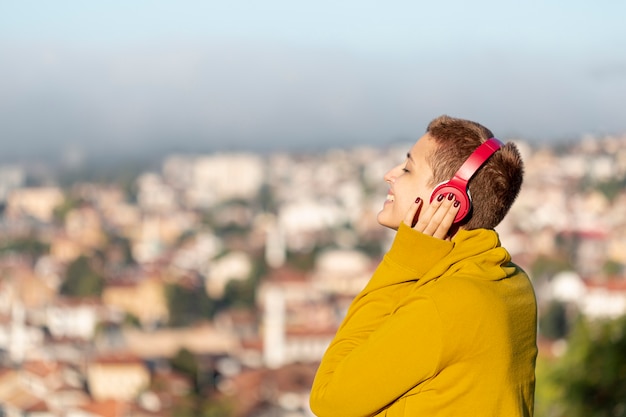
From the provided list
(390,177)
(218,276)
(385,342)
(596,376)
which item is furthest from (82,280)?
(385,342)

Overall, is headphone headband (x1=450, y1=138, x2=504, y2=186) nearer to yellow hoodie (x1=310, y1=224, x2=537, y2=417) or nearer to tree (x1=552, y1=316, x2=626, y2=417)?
yellow hoodie (x1=310, y1=224, x2=537, y2=417)

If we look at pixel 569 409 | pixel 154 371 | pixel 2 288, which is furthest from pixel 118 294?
pixel 569 409

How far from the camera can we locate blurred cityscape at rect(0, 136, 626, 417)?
2162 centimetres

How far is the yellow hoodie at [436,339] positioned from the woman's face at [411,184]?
0.04 metres

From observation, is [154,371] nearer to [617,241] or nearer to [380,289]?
[617,241]

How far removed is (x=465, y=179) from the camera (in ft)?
3.04

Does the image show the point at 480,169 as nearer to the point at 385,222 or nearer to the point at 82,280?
the point at 385,222

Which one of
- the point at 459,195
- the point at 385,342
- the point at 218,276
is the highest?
the point at 459,195

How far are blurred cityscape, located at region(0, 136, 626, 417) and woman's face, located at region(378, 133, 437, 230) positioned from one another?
3.40 metres

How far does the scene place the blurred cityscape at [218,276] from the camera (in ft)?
70.9

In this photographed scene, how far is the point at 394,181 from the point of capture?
1.00m

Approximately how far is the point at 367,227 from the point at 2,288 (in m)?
17.3

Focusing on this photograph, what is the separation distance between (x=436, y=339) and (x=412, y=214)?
121mm

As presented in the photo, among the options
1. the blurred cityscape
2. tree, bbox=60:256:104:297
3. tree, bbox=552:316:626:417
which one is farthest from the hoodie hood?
tree, bbox=60:256:104:297
